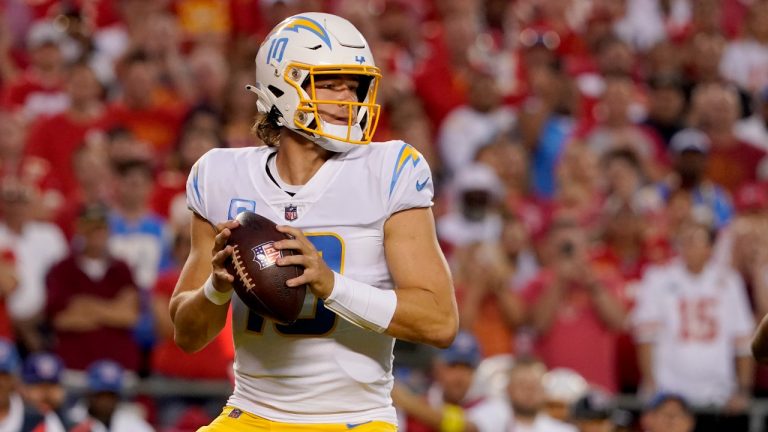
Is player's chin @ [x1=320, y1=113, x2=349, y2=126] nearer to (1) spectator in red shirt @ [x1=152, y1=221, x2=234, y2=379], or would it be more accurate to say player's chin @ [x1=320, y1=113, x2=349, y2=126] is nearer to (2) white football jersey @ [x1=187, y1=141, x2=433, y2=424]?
(2) white football jersey @ [x1=187, y1=141, x2=433, y2=424]

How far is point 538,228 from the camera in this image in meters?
9.10

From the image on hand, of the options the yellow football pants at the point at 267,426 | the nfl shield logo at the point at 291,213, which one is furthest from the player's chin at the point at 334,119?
the yellow football pants at the point at 267,426

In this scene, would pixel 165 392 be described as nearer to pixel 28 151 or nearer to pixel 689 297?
pixel 28 151

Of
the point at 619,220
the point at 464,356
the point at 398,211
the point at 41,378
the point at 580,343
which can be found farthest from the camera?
the point at 619,220

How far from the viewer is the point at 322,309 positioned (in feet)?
13.3

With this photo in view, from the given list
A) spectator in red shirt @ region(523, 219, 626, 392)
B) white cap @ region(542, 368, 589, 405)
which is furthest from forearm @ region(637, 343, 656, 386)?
white cap @ region(542, 368, 589, 405)

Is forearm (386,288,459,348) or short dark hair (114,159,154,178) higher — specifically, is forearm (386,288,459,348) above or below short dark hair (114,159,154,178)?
below

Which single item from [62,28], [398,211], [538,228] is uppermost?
[62,28]

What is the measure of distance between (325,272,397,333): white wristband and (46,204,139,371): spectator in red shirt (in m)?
4.07

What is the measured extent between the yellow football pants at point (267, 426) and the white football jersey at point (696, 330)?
175 inches

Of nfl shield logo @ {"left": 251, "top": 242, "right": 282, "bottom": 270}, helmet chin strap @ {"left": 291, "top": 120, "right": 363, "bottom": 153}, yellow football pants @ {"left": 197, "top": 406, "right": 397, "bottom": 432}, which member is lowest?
yellow football pants @ {"left": 197, "top": 406, "right": 397, "bottom": 432}

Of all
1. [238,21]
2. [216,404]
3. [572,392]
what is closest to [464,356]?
[572,392]

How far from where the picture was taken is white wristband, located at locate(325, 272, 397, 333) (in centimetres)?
385

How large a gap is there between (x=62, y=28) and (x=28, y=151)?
1608mm
